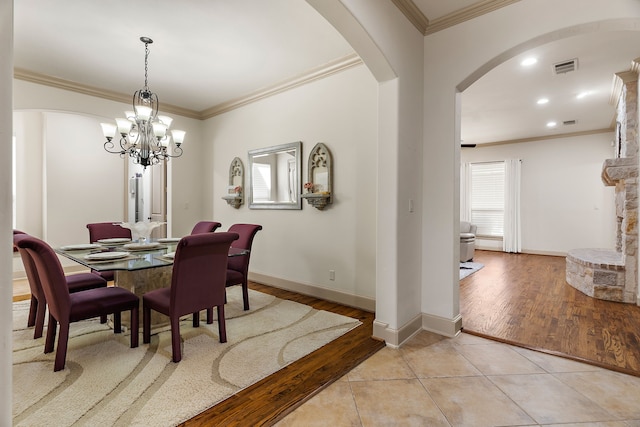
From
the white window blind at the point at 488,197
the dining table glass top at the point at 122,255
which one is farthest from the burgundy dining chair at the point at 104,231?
the white window blind at the point at 488,197

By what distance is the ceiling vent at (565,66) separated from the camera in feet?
11.9

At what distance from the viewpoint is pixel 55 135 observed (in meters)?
5.16

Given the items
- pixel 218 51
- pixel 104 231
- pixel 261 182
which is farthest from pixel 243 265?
pixel 218 51

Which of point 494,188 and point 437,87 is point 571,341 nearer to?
point 437,87

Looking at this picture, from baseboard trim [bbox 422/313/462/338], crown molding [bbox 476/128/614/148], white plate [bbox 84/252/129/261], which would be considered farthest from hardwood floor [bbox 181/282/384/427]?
crown molding [bbox 476/128/614/148]

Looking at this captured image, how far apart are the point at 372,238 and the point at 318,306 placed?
3.20ft

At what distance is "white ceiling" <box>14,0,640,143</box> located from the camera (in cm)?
266

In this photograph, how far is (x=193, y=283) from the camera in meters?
2.35

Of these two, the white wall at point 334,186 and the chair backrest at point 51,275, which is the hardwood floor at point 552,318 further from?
the chair backrest at point 51,275

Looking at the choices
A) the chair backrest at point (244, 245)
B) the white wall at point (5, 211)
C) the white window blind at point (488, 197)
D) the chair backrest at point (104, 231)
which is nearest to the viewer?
the white wall at point (5, 211)

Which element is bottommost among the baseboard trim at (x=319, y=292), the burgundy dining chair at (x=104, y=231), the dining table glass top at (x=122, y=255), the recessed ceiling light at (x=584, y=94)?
the baseboard trim at (x=319, y=292)

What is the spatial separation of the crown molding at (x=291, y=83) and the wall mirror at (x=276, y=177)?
743mm

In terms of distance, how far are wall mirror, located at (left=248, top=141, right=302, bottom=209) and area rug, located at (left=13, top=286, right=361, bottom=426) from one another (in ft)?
5.33

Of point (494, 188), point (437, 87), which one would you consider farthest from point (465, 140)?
point (437, 87)
